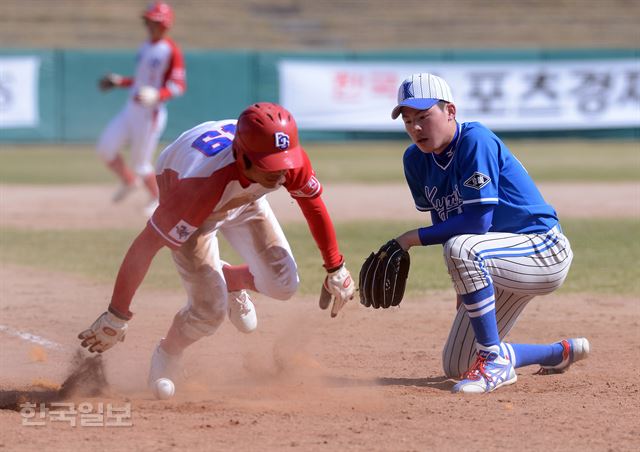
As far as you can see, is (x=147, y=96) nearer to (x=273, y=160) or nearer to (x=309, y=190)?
(x=309, y=190)

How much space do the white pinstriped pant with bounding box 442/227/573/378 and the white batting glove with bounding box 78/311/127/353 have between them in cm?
165

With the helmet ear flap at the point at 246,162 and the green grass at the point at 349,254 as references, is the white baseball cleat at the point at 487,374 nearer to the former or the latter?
the helmet ear flap at the point at 246,162

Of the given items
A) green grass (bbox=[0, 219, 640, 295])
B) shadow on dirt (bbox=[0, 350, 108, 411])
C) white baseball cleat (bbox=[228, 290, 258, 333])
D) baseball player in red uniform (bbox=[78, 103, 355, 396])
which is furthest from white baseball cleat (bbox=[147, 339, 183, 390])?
green grass (bbox=[0, 219, 640, 295])

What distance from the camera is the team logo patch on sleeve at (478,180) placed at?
4961mm

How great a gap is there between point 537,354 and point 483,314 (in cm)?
58

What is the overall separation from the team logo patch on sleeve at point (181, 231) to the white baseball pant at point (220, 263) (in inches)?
15.7

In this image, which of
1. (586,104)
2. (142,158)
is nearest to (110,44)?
(586,104)

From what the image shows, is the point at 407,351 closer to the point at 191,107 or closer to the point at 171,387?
the point at 171,387

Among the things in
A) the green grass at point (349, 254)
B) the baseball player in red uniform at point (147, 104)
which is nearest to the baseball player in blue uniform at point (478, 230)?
the green grass at point (349, 254)

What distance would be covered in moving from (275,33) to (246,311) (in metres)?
21.5

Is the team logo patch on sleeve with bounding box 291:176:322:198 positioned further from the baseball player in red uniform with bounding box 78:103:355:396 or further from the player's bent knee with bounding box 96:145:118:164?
the player's bent knee with bounding box 96:145:118:164

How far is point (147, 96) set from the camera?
1218cm

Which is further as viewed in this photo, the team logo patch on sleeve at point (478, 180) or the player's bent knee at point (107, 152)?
the player's bent knee at point (107, 152)

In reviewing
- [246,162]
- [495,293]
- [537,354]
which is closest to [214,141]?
[246,162]
